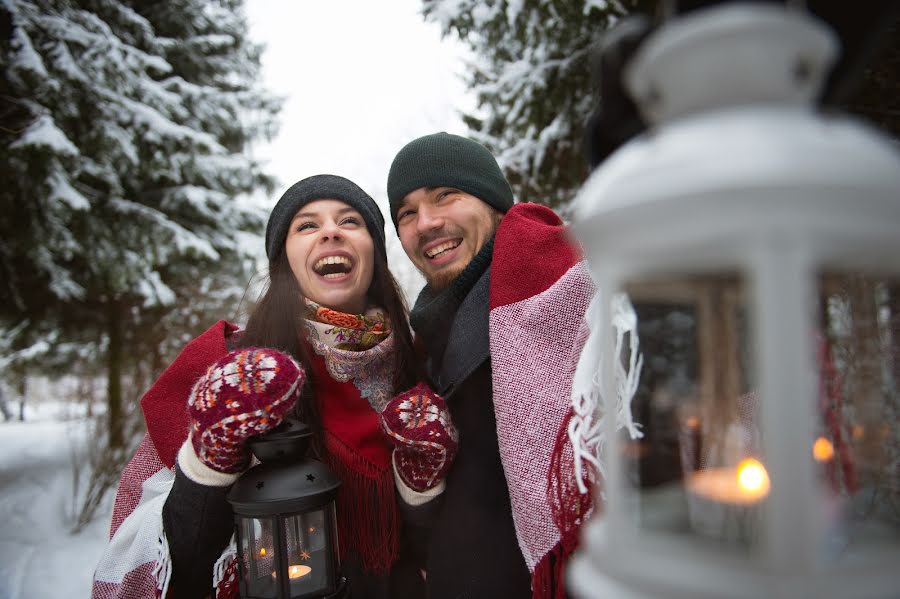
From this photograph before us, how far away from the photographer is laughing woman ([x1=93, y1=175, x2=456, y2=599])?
136 centimetres

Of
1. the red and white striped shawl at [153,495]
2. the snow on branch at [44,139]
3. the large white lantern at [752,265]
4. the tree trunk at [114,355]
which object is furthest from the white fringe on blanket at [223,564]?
the tree trunk at [114,355]

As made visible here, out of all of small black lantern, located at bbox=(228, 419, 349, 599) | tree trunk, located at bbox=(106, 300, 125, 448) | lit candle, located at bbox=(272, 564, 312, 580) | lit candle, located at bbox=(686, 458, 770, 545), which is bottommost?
tree trunk, located at bbox=(106, 300, 125, 448)

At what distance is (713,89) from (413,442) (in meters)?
1.24

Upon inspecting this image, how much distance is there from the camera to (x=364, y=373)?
1.92 metres

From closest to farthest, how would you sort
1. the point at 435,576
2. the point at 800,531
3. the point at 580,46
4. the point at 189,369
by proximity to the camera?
the point at 800,531, the point at 435,576, the point at 189,369, the point at 580,46

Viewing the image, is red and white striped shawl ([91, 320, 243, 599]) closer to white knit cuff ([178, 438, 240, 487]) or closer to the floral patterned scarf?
white knit cuff ([178, 438, 240, 487])

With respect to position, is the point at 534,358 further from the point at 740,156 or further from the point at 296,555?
the point at 740,156

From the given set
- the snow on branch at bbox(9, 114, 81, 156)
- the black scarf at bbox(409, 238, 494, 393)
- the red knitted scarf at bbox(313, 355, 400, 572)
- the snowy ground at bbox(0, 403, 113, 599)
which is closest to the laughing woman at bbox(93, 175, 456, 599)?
the red knitted scarf at bbox(313, 355, 400, 572)

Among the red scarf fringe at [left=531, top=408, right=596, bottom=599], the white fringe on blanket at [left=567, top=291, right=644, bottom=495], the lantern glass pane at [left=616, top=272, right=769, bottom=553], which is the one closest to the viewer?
the lantern glass pane at [left=616, top=272, right=769, bottom=553]

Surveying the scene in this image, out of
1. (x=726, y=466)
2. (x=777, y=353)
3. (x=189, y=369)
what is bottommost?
(x=189, y=369)

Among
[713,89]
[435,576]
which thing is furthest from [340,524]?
[713,89]

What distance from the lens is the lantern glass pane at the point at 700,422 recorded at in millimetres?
594

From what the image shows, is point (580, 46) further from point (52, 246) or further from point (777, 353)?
Answer: point (52, 246)

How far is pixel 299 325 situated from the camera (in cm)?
191
